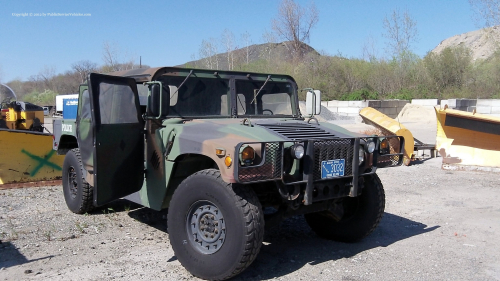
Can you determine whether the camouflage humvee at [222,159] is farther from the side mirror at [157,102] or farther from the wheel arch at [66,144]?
the wheel arch at [66,144]

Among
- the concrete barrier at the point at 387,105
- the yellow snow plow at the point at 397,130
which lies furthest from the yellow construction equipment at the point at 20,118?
the concrete barrier at the point at 387,105

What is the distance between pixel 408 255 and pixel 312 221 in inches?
45.4

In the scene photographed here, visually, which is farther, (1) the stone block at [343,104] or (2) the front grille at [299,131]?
(1) the stone block at [343,104]

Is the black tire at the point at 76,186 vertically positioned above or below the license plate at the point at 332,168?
below

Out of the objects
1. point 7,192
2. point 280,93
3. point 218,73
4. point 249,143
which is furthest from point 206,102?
point 7,192

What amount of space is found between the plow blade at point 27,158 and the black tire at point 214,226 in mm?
5099

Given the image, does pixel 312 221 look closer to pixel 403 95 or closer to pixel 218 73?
pixel 218 73

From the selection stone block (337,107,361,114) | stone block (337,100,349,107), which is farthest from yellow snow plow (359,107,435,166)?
stone block (337,100,349,107)

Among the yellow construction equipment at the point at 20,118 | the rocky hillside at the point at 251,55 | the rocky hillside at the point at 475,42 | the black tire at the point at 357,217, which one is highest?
the rocky hillside at the point at 475,42

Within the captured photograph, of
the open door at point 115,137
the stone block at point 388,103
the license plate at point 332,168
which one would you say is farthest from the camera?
the stone block at point 388,103

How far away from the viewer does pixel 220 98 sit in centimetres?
533

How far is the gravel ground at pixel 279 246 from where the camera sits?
169 inches

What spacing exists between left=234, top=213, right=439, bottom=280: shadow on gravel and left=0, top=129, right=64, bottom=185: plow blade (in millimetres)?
4763

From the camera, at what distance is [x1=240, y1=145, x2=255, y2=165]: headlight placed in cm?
374
